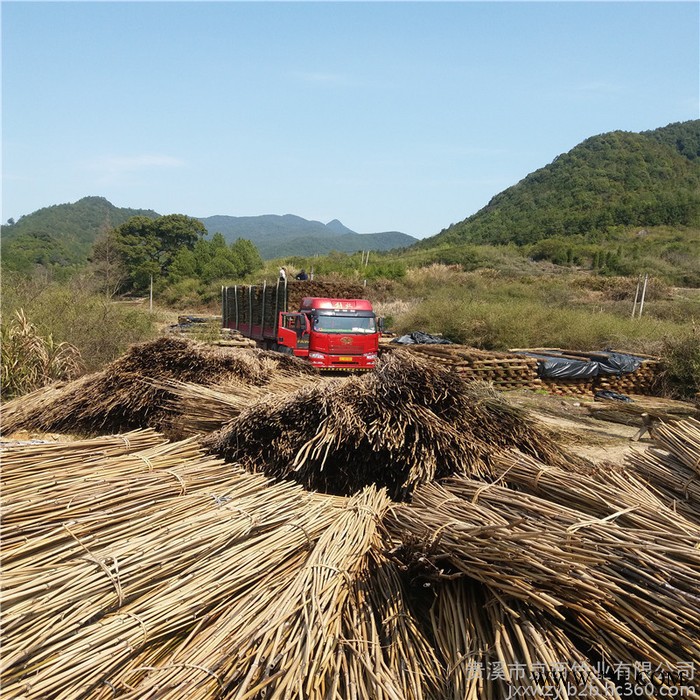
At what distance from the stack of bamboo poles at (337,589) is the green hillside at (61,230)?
50572mm

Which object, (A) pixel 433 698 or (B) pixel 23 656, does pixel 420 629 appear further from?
(B) pixel 23 656

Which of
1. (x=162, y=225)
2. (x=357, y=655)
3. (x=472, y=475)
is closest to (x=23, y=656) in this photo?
(x=357, y=655)

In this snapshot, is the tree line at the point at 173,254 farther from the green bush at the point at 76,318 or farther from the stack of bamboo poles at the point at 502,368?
A: the stack of bamboo poles at the point at 502,368

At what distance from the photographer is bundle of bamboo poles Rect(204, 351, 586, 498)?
360cm

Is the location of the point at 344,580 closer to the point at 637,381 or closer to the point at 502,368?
the point at 502,368

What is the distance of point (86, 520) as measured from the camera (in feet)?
8.01

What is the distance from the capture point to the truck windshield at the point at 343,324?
1186cm

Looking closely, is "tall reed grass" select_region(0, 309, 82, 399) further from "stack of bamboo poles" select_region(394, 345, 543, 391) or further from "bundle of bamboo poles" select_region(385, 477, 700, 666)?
"stack of bamboo poles" select_region(394, 345, 543, 391)

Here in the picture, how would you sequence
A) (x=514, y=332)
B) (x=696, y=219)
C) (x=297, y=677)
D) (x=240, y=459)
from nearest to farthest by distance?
(x=297, y=677) → (x=240, y=459) → (x=514, y=332) → (x=696, y=219)

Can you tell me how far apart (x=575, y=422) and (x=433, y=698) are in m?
8.33

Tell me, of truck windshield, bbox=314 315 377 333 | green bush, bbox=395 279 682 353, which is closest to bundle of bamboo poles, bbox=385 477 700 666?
truck windshield, bbox=314 315 377 333

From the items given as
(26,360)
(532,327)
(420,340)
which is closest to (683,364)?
(532,327)

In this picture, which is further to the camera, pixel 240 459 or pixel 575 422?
pixel 575 422

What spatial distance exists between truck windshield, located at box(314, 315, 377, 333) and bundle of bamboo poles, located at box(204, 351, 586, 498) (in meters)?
7.81
